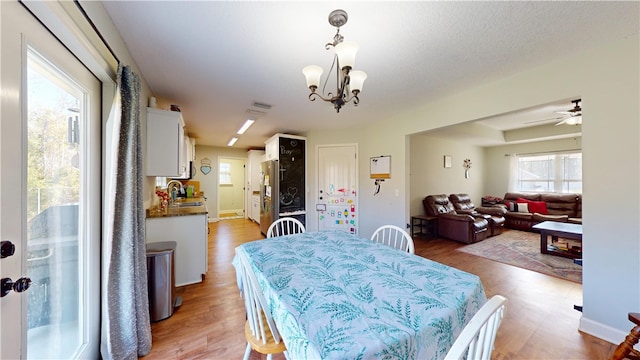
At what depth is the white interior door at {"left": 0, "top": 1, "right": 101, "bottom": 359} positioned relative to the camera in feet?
2.73

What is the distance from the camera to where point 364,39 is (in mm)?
1723

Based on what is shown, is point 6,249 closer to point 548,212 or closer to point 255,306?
→ point 255,306

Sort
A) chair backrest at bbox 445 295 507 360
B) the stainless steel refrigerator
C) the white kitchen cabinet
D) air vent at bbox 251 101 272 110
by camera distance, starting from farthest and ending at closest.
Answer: the stainless steel refrigerator < air vent at bbox 251 101 272 110 < the white kitchen cabinet < chair backrest at bbox 445 295 507 360

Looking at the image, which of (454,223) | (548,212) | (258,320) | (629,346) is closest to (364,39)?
(258,320)

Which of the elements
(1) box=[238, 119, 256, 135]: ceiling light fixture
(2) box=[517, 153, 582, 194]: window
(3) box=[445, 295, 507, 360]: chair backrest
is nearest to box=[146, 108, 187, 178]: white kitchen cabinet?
(1) box=[238, 119, 256, 135]: ceiling light fixture

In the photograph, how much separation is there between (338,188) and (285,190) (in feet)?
3.61

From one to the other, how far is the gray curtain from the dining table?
0.80 metres

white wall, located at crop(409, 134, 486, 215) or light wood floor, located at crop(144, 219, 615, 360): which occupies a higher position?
white wall, located at crop(409, 134, 486, 215)

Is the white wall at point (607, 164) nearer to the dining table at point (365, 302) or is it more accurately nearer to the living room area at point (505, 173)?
the dining table at point (365, 302)

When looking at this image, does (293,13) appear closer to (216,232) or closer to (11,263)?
(11,263)

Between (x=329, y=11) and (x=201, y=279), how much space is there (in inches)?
123

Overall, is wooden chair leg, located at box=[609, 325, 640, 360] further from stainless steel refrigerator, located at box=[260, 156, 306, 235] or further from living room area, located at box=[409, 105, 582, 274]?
stainless steel refrigerator, located at box=[260, 156, 306, 235]

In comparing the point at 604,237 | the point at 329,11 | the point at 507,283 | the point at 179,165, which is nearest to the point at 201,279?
the point at 179,165

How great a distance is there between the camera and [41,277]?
1086mm
